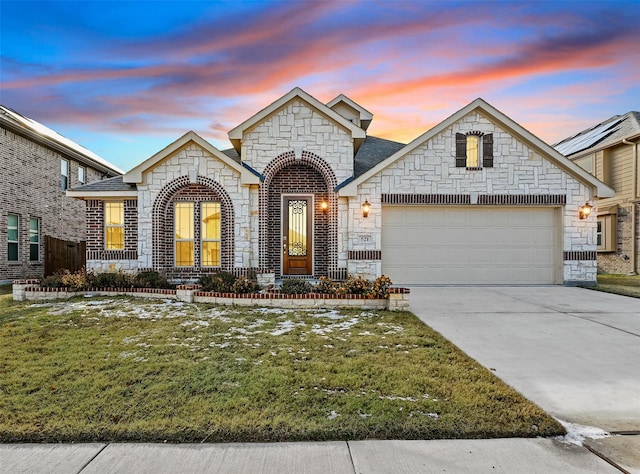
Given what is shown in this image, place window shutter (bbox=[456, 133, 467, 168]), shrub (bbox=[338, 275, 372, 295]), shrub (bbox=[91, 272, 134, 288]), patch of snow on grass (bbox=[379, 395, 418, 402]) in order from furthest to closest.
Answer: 1. window shutter (bbox=[456, 133, 467, 168])
2. shrub (bbox=[91, 272, 134, 288])
3. shrub (bbox=[338, 275, 372, 295])
4. patch of snow on grass (bbox=[379, 395, 418, 402])

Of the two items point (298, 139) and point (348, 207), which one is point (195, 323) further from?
point (298, 139)

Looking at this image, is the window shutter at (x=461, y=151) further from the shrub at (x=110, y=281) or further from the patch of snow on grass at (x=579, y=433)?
the shrub at (x=110, y=281)

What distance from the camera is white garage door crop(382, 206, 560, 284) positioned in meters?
12.1

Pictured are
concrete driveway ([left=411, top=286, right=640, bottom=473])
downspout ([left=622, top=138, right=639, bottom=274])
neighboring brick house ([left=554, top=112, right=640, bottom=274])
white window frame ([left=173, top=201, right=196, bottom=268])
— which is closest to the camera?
concrete driveway ([left=411, top=286, right=640, bottom=473])

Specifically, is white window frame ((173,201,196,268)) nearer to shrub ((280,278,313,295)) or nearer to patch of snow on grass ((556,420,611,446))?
shrub ((280,278,313,295))

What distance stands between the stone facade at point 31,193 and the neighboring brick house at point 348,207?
209 inches

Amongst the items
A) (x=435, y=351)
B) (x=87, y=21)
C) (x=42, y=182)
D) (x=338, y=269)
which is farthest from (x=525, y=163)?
(x=42, y=182)

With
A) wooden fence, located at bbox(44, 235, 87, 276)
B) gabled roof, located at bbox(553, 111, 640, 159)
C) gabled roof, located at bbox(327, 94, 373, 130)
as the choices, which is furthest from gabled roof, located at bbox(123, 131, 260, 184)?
gabled roof, located at bbox(553, 111, 640, 159)

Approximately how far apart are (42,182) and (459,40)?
714 inches

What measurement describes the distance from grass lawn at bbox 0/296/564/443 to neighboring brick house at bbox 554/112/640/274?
53.5 feet

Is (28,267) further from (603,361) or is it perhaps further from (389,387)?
(603,361)

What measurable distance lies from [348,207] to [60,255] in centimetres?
1275

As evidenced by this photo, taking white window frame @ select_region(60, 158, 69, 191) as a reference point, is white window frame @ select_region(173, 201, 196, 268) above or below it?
below

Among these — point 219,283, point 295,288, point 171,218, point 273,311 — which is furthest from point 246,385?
point 171,218
